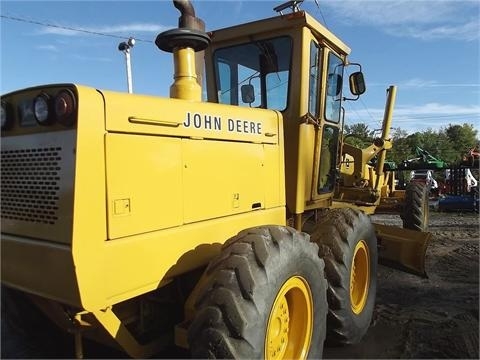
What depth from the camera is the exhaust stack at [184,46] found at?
3619 millimetres

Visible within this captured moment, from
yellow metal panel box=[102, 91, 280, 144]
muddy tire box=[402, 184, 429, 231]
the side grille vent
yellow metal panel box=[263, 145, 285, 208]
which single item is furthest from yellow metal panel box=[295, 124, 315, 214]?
muddy tire box=[402, 184, 429, 231]

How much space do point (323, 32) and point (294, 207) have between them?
1.81 metres

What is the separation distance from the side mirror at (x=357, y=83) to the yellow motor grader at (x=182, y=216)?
0.91 m

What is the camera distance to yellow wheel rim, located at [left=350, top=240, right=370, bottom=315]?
187 inches

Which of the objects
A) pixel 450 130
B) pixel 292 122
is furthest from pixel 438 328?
pixel 450 130

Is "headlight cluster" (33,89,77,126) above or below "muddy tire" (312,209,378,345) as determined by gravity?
above

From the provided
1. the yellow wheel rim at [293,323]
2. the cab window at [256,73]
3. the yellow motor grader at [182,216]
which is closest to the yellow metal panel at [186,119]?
the yellow motor grader at [182,216]

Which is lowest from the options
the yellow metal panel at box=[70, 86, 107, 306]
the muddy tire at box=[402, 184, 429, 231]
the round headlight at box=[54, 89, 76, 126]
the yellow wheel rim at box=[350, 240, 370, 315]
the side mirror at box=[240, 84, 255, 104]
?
the yellow wheel rim at box=[350, 240, 370, 315]

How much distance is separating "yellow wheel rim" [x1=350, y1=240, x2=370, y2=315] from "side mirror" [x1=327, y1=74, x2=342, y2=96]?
169cm

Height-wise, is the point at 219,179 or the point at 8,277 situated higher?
the point at 219,179

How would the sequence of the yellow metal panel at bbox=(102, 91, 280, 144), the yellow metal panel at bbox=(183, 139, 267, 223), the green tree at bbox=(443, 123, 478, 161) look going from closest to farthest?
the yellow metal panel at bbox=(102, 91, 280, 144) < the yellow metal panel at bbox=(183, 139, 267, 223) < the green tree at bbox=(443, 123, 478, 161)

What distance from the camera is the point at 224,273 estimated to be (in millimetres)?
2785

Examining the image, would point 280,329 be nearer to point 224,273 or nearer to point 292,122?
point 224,273

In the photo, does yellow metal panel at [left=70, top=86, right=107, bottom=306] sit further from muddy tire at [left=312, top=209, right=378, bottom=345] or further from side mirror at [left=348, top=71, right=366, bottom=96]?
side mirror at [left=348, top=71, right=366, bottom=96]
